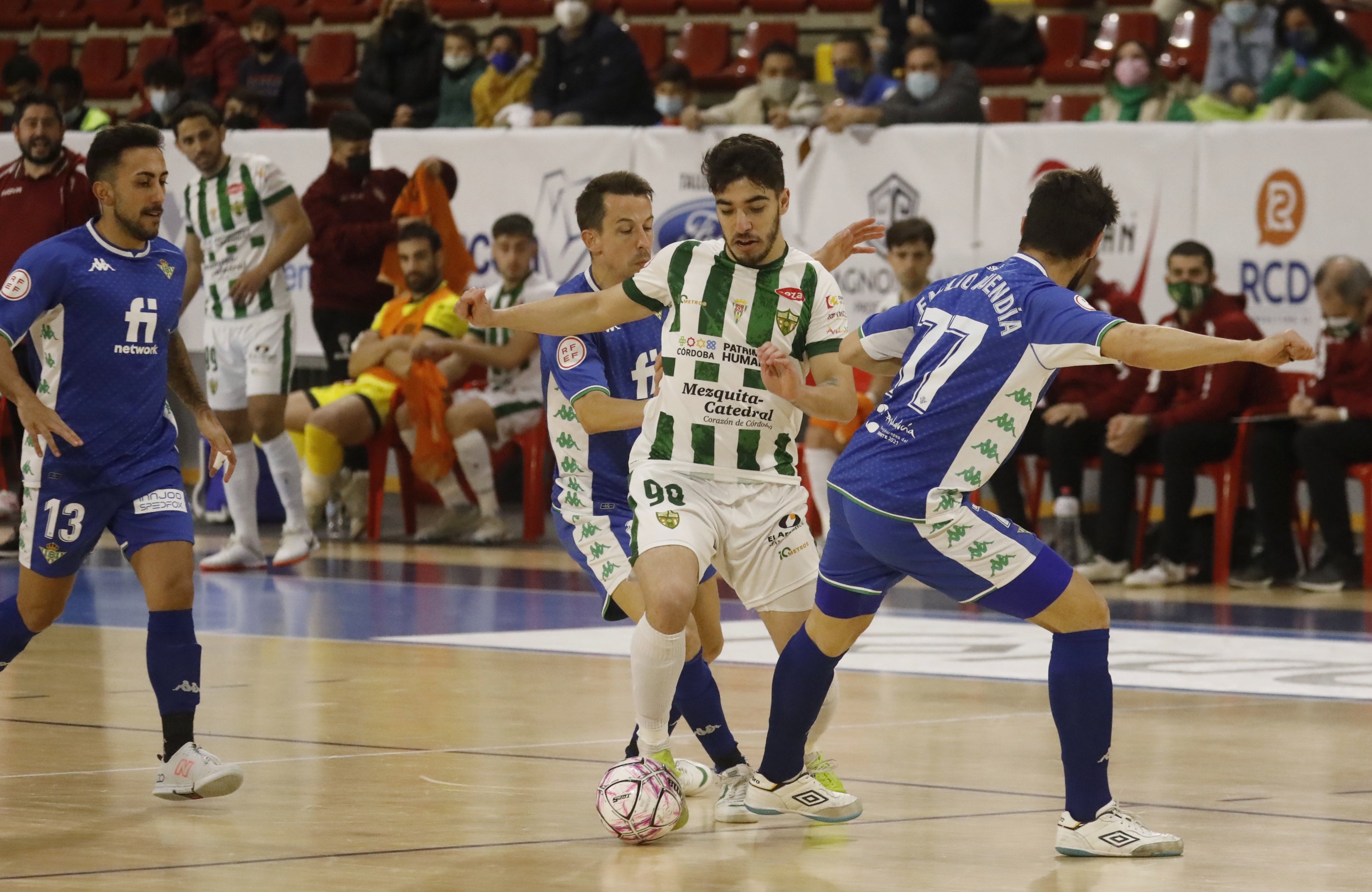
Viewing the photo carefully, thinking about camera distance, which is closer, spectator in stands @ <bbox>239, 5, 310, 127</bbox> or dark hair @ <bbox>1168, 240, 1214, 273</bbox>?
dark hair @ <bbox>1168, 240, 1214, 273</bbox>

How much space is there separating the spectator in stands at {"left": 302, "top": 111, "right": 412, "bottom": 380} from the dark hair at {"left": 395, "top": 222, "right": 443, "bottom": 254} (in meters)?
0.68

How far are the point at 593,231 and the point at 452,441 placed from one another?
22.4ft

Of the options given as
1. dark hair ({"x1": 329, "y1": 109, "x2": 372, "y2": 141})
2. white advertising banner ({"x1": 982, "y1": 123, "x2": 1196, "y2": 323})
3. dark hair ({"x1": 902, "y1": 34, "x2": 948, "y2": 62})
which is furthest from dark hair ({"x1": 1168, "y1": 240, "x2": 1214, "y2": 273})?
dark hair ({"x1": 329, "y1": 109, "x2": 372, "y2": 141})

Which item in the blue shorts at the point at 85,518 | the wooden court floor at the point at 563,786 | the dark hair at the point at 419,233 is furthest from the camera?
the dark hair at the point at 419,233

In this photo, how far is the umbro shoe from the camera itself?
5.18 meters

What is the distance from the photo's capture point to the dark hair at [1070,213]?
4906mm

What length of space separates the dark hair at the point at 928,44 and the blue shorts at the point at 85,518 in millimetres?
8691

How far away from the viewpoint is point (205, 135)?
10.8m

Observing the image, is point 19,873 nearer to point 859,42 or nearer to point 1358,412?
point 1358,412

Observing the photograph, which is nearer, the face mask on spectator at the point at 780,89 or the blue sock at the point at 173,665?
the blue sock at the point at 173,665

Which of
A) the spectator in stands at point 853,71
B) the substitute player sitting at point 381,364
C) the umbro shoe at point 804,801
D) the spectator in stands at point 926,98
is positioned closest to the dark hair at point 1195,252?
the spectator in stands at point 926,98

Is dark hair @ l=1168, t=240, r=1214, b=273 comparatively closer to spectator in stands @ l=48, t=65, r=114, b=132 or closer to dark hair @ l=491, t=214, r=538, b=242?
dark hair @ l=491, t=214, r=538, b=242

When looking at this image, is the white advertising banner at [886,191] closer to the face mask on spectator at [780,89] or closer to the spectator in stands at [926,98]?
the spectator in stands at [926,98]

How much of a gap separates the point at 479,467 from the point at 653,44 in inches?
226
